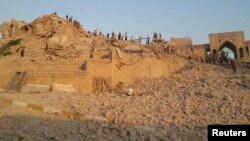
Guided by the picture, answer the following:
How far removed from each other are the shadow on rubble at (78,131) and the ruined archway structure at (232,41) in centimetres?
2198

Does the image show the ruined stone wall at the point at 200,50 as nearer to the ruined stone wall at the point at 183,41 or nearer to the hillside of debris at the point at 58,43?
the ruined stone wall at the point at 183,41

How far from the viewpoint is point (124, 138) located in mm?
9625

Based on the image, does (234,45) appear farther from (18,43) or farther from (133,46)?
(18,43)

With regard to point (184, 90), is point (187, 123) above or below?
below

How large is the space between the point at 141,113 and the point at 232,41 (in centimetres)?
2173

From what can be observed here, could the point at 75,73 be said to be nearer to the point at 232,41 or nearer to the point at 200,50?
the point at 200,50

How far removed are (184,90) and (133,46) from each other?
8775mm

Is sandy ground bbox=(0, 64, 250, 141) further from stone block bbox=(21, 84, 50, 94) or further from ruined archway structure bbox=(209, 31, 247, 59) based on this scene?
ruined archway structure bbox=(209, 31, 247, 59)

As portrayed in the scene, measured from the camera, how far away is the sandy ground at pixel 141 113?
386 inches

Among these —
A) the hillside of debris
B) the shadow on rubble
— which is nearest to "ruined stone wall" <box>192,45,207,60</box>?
the hillside of debris

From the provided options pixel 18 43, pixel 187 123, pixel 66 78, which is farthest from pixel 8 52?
pixel 187 123

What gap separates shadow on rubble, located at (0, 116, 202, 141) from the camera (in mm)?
9150

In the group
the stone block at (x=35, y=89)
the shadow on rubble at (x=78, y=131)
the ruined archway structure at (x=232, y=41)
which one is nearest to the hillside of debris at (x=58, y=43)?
the stone block at (x=35, y=89)

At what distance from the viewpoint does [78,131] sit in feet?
32.7
